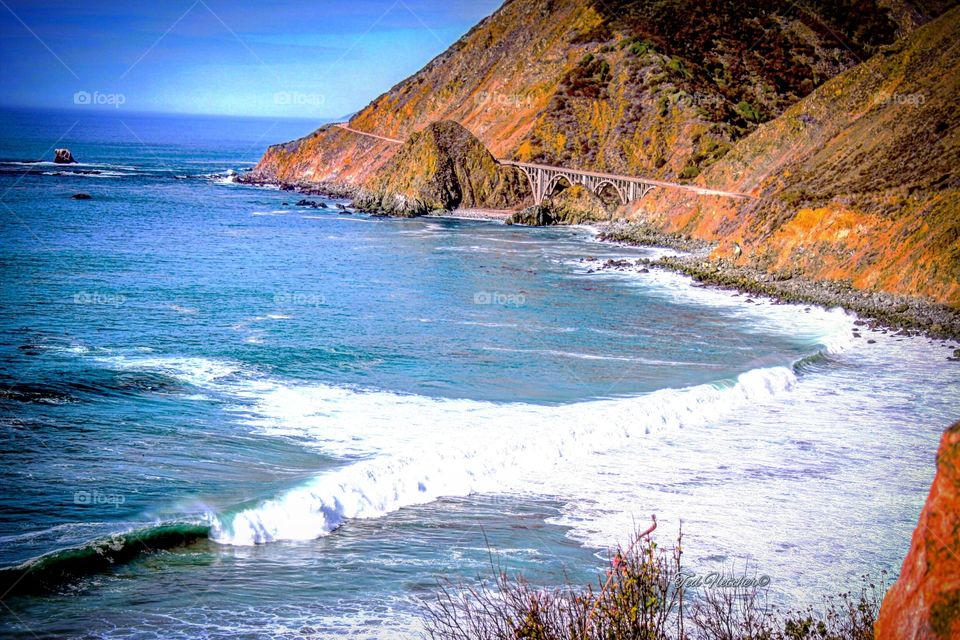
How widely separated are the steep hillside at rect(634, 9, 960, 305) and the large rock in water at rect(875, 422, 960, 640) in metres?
31.5

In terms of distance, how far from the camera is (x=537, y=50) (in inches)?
4235

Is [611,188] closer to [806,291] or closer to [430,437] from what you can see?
[806,291]

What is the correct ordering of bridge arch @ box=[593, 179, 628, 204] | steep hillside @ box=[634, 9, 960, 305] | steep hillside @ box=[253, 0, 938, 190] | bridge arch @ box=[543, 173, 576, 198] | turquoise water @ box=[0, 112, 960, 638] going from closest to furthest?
turquoise water @ box=[0, 112, 960, 638], steep hillside @ box=[634, 9, 960, 305], bridge arch @ box=[593, 179, 628, 204], bridge arch @ box=[543, 173, 576, 198], steep hillside @ box=[253, 0, 938, 190]

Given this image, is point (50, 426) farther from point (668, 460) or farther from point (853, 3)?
point (853, 3)

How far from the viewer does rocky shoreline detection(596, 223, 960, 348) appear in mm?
33625

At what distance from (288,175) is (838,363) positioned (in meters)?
106

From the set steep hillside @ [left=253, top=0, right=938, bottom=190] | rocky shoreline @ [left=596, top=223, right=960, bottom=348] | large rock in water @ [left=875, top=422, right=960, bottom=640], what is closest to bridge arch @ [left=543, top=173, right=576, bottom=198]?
steep hillside @ [left=253, top=0, right=938, bottom=190]

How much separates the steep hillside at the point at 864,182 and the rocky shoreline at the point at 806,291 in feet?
2.60

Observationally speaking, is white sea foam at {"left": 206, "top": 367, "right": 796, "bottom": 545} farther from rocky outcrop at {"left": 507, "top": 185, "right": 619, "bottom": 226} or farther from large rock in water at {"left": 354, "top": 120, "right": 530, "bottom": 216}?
large rock in water at {"left": 354, "top": 120, "right": 530, "bottom": 216}

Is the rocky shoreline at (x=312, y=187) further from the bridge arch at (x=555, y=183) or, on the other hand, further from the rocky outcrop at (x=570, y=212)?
the rocky outcrop at (x=570, y=212)

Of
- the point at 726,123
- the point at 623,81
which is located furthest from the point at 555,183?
the point at 726,123

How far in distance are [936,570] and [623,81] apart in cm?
8637

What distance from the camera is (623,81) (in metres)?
88.8

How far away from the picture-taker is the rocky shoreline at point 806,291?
3362 centimetres
